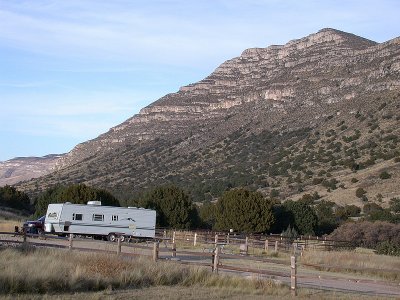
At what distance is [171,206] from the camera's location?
5475cm

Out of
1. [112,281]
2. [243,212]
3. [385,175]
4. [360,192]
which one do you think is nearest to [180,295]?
[112,281]

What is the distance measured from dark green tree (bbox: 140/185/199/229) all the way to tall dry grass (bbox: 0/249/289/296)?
35.4 meters

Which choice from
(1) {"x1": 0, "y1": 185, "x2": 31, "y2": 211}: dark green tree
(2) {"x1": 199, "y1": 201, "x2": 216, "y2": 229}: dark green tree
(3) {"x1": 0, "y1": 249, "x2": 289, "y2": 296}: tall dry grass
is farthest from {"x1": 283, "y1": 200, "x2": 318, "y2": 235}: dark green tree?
(1) {"x1": 0, "y1": 185, "x2": 31, "y2": 211}: dark green tree

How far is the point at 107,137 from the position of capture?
12938 cm

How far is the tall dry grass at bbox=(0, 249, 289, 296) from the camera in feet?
47.5

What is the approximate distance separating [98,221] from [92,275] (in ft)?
80.2

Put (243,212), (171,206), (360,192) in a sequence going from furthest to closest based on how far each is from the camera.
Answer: (360,192), (171,206), (243,212)

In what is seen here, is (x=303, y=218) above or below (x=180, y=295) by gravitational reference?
above

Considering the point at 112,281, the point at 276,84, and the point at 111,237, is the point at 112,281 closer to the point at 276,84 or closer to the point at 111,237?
the point at 111,237

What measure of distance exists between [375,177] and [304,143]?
1806 centimetres

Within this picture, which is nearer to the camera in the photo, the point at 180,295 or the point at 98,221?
the point at 180,295

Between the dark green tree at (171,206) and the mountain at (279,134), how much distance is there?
57.9 ft

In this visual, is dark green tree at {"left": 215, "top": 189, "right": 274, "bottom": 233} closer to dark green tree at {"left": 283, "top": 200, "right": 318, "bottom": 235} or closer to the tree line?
the tree line

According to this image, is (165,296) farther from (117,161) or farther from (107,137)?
(107,137)
